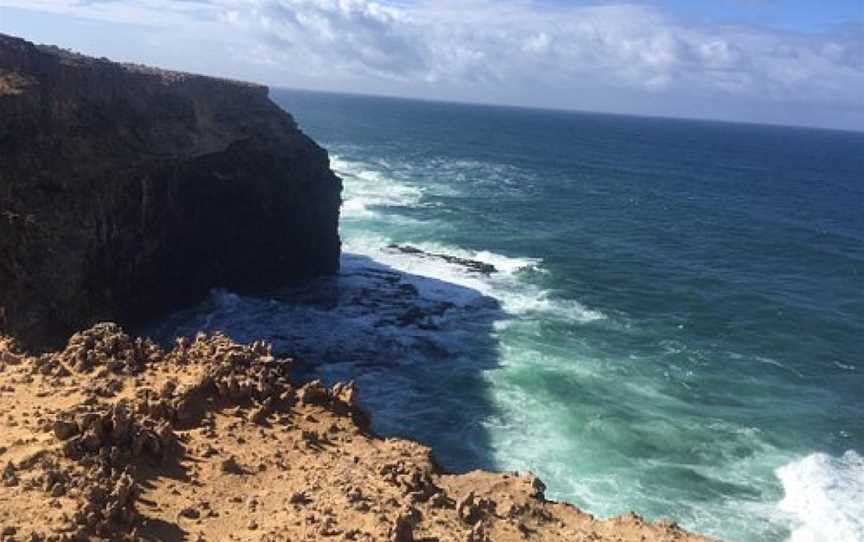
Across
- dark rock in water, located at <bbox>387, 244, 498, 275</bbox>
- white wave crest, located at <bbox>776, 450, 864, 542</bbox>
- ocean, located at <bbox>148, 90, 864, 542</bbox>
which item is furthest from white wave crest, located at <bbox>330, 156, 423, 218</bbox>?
white wave crest, located at <bbox>776, 450, 864, 542</bbox>

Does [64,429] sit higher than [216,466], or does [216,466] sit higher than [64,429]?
[64,429]

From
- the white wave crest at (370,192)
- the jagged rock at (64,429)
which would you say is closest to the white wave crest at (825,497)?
the jagged rock at (64,429)

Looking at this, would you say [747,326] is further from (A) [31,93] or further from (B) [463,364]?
(A) [31,93]

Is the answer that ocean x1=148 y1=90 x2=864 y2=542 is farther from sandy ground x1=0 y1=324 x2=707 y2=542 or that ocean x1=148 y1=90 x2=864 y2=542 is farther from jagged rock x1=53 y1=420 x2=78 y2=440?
jagged rock x1=53 y1=420 x2=78 y2=440

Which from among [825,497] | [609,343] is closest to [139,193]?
[609,343]

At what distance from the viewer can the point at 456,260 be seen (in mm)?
69188

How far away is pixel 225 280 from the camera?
55.6m

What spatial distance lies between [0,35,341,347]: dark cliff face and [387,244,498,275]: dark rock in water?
28.1 feet

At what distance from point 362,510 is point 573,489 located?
64.0 feet

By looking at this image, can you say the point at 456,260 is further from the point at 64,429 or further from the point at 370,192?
the point at 64,429

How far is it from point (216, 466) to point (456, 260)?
2120 inches

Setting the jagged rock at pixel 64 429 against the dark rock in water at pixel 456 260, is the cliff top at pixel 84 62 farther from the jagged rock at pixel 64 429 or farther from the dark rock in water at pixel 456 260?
the jagged rock at pixel 64 429

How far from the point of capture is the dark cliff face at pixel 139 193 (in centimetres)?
3834

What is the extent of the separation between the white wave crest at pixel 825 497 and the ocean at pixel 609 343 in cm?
10
